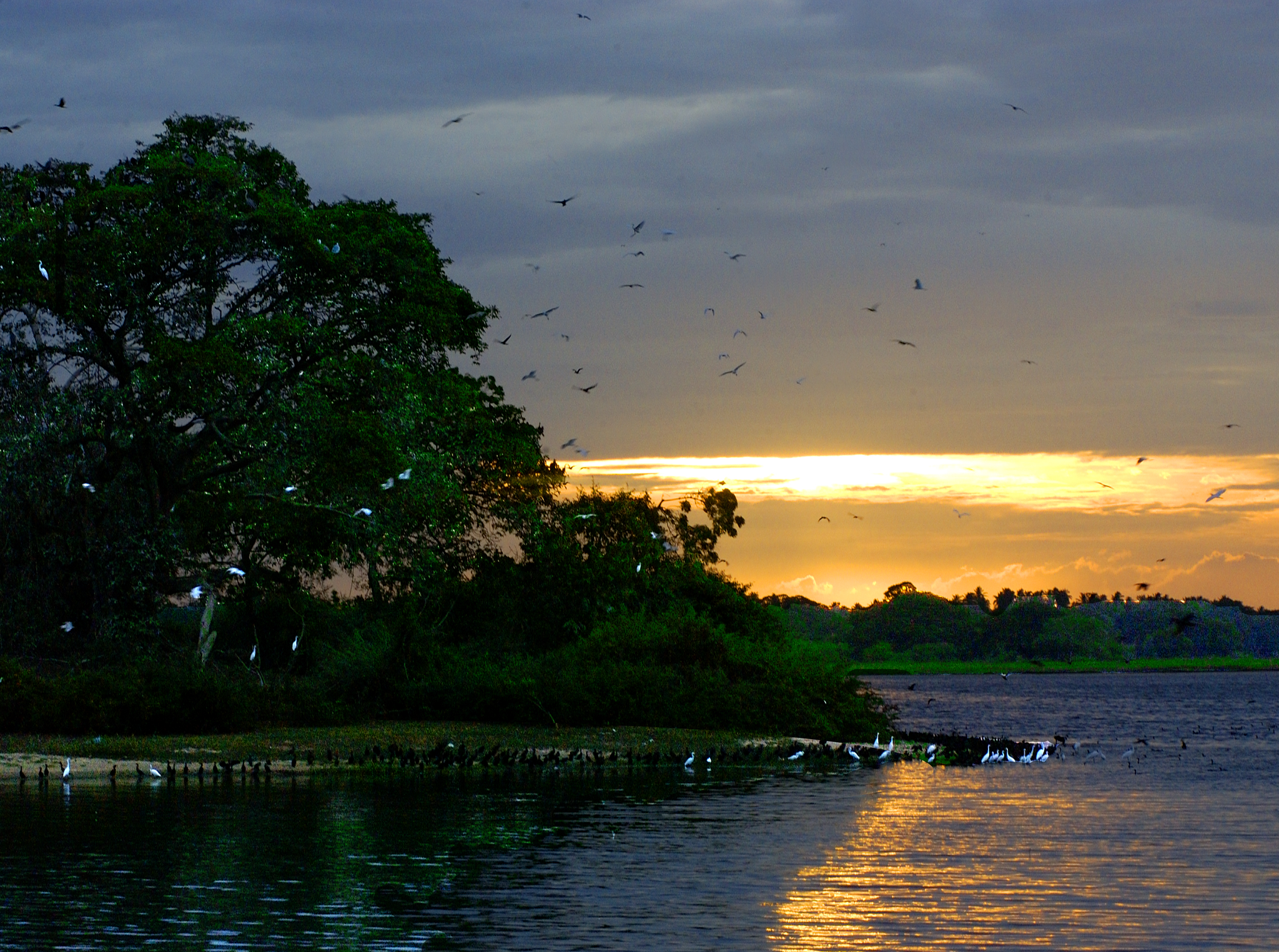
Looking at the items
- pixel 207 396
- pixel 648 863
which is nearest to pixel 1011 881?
pixel 648 863

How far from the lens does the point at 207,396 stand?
137 ft

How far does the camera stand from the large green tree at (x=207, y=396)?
1606 inches

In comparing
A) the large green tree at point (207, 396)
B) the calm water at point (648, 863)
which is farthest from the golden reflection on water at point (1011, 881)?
the large green tree at point (207, 396)

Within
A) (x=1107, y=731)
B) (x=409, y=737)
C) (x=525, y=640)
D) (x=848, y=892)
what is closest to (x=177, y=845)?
(x=848, y=892)

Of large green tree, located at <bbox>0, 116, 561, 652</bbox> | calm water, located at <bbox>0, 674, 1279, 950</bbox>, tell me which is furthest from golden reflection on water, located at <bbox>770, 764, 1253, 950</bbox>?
large green tree, located at <bbox>0, 116, 561, 652</bbox>

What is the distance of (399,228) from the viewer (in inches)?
1807

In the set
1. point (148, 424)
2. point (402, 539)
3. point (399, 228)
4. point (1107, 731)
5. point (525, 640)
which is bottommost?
point (1107, 731)

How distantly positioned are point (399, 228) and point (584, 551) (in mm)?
11139

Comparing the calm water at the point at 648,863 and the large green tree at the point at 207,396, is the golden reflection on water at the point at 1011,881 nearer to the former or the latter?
the calm water at the point at 648,863

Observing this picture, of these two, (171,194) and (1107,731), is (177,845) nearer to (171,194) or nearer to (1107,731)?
(171,194)

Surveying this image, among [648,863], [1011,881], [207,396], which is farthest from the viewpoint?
[207,396]

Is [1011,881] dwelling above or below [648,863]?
below

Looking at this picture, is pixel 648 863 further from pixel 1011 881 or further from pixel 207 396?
pixel 207 396

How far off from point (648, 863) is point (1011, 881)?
4.71m
